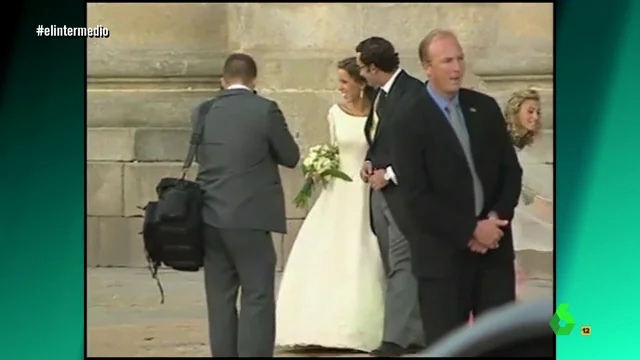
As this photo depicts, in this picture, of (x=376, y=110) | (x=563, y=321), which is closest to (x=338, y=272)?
(x=376, y=110)

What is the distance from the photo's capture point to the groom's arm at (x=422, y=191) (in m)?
5.88

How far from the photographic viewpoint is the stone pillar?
595 centimetres

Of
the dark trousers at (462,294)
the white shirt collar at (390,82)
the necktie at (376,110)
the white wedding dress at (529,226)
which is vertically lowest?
the dark trousers at (462,294)

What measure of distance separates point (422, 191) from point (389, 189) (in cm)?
19

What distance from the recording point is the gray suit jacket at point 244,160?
5.90 meters

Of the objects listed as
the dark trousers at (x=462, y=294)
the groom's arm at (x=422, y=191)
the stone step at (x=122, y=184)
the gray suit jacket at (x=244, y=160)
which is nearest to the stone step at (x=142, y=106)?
the gray suit jacket at (x=244, y=160)

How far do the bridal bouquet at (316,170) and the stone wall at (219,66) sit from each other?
0.18 feet

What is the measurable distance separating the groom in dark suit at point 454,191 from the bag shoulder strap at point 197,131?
44.6 inches

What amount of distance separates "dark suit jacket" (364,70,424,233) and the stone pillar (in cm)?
99

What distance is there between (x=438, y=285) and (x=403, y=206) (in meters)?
0.51

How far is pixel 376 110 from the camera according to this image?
5.93m

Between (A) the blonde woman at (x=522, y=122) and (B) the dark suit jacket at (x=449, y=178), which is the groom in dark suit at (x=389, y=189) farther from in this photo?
(A) the blonde woman at (x=522, y=122)

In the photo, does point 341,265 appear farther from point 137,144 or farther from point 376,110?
point 137,144

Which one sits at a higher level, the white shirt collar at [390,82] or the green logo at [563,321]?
the white shirt collar at [390,82]
